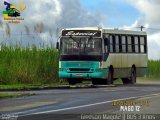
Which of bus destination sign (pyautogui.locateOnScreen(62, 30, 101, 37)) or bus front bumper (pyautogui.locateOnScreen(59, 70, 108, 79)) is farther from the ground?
bus destination sign (pyautogui.locateOnScreen(62, 30, 101, 37))

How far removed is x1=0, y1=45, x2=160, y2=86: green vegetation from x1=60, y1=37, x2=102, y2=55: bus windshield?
176 cm

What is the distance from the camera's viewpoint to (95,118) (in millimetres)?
14414

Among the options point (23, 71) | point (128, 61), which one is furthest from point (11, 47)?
point (128, 61)

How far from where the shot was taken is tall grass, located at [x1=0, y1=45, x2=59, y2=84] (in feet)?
107

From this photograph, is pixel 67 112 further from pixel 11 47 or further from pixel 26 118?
pixel 11 47

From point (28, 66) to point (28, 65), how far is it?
11 centimetres

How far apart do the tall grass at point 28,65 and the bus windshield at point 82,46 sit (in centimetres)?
174

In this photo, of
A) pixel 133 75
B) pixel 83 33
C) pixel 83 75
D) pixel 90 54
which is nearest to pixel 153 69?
pixel 133 75

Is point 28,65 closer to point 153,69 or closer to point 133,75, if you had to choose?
point 133,75

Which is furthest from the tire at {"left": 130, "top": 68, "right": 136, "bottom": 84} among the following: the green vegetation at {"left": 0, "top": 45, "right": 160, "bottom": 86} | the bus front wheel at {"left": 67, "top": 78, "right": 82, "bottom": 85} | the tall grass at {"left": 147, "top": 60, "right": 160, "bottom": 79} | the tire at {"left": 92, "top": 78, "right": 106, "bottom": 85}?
the tall grass at {"left": 147, "top": 60, "right": 160, "bottom": 79}

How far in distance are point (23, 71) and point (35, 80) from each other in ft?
3.64

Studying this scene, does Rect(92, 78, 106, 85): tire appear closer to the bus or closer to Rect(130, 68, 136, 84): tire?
the bus

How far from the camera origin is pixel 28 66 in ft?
111

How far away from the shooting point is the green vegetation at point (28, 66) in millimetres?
32375
